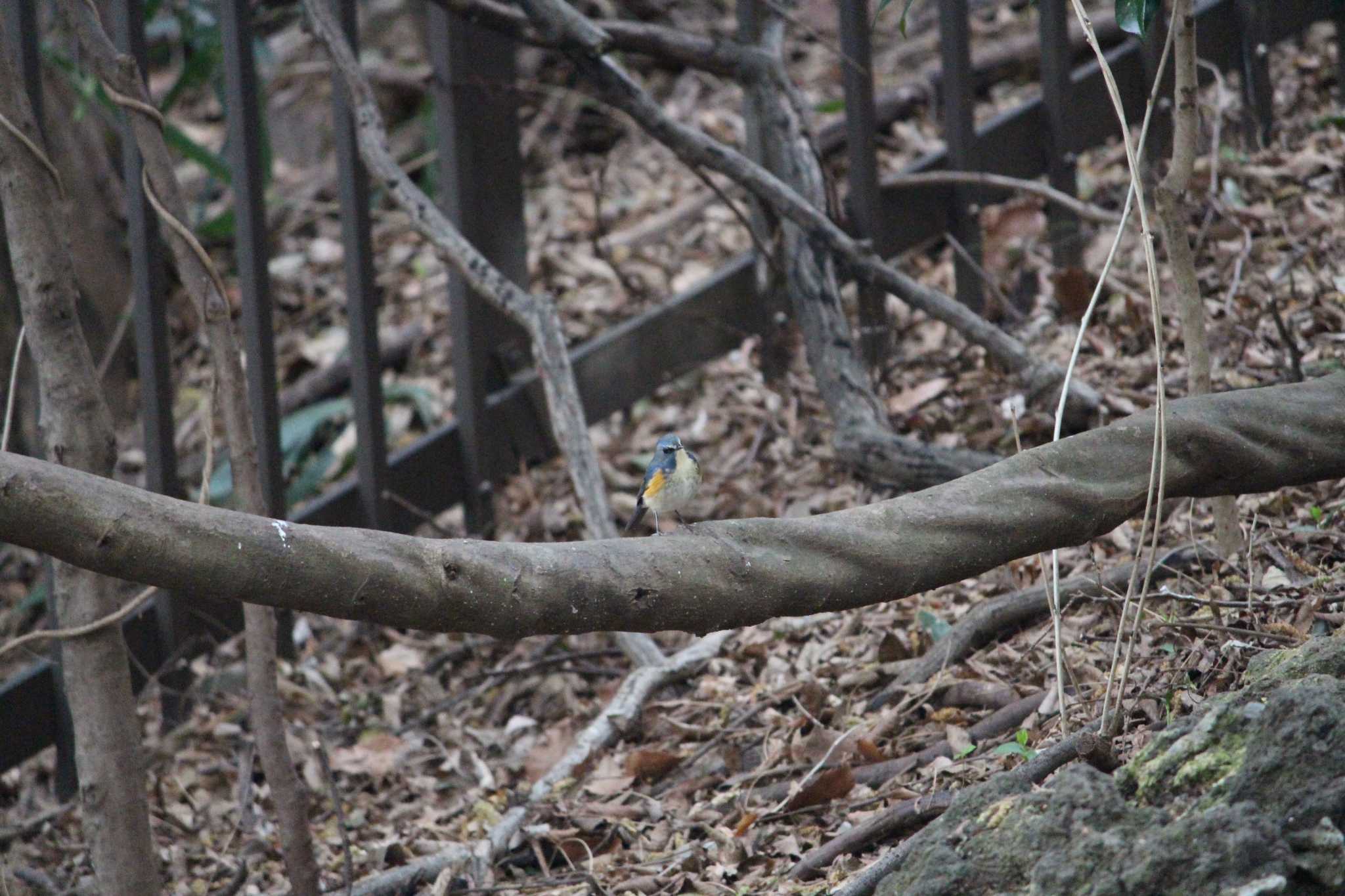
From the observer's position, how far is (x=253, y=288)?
12.2 feet

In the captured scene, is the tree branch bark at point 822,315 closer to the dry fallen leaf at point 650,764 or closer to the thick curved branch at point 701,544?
the dry fallen leaf at point 650,764

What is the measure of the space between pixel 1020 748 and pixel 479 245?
95.6 inches

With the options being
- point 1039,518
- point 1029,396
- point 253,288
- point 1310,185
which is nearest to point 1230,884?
point 1039,518

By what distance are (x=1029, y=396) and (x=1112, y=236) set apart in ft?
3.90

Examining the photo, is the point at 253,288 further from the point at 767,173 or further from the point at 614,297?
the point at 614,297

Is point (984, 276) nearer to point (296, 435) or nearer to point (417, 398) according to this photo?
point (417, 398)

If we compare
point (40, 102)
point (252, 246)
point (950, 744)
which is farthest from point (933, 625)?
point (40, 102)

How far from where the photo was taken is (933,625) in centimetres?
324

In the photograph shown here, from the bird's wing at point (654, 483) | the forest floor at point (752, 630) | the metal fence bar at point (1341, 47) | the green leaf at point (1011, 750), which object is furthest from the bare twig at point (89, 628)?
the metal fence bar at point (1341, 47)

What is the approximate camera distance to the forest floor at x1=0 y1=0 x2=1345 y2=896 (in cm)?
274

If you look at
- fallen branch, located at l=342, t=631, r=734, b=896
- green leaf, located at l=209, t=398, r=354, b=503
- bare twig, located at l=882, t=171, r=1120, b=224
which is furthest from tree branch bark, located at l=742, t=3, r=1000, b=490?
green leaf, located at l=209, t=398, r=354, b=503

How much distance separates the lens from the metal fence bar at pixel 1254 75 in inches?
191

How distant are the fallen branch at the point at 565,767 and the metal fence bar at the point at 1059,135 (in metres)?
1.83

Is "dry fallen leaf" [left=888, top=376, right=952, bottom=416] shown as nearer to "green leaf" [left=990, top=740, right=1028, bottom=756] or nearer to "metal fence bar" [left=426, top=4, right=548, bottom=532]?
"metal fence bar" [left=426, top=4, right=548, bottom=532]
